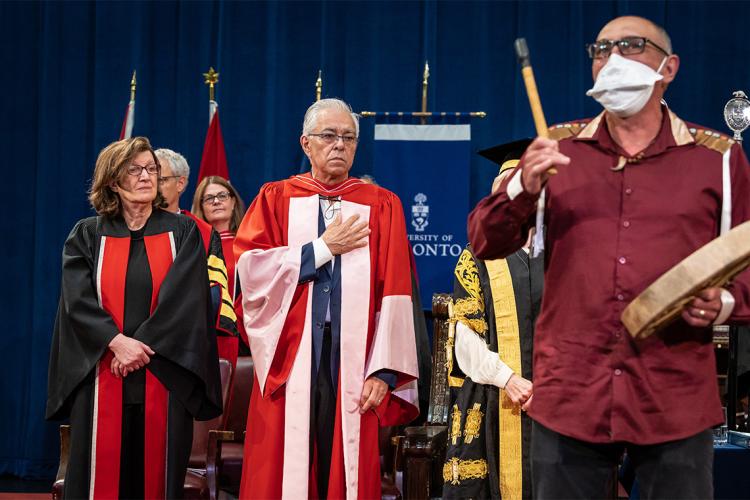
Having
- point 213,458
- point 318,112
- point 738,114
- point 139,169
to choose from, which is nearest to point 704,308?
point 318,112

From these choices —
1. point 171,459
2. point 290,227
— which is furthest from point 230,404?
point 290,227

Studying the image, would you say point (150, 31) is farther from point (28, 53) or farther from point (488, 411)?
point (488, 411)

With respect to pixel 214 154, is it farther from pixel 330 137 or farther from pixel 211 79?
pixel 330 137

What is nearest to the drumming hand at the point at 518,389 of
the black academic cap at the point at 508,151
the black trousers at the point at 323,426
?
the black trousers at the point at 323,426

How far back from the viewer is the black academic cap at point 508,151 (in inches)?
143

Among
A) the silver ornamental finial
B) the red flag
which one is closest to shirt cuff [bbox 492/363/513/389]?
the silver ornamental finial

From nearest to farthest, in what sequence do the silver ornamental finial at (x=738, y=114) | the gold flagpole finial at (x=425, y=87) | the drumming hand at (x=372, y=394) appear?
the drumming hand at (x=372, y=394) → the silver ornamental finial at (x=738, y=114) → the gold flagpole finial at (x=425, y=87)

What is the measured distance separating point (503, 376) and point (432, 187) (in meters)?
3.14

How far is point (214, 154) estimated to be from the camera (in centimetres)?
630

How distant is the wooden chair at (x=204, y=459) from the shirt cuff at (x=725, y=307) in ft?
8.43

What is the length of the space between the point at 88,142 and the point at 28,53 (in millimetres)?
797

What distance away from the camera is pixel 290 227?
3.56 metres

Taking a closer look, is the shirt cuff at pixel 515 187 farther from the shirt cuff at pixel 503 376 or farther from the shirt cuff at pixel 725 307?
the shirt cuff at pixel 503 376

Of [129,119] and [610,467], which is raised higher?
[129,119]
